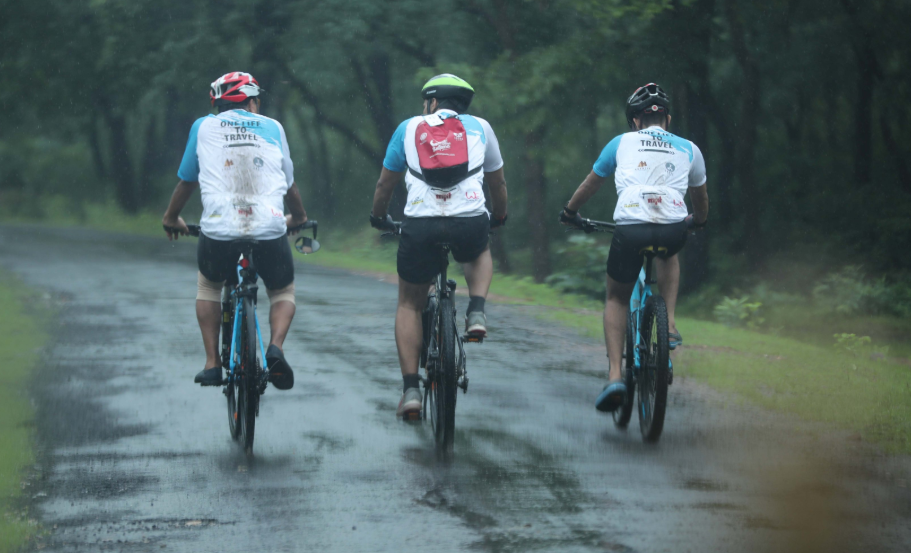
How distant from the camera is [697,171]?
6.33 m

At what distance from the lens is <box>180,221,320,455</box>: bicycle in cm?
555

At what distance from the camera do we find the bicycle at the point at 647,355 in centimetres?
578

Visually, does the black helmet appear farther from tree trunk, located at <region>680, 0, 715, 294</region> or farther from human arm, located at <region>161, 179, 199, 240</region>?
tree trunk, located at <region>680, 0, 715, 294</region>

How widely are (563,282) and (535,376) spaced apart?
9432 millimetres

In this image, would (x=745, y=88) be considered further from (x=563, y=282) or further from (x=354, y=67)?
(x=354, y=67)

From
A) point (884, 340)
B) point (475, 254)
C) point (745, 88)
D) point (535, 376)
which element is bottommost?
point (884, 340)

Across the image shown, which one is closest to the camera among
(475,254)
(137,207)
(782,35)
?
(475,254)

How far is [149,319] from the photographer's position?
1109 centimetres

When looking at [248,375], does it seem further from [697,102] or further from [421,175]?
[697,102]

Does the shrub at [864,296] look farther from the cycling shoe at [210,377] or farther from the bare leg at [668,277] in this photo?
the cycling shoe at [210,377]

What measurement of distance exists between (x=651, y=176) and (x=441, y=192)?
1243mm

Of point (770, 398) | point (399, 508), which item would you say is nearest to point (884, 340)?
point (770, 398)

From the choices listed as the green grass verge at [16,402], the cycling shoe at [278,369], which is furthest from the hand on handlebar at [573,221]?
the green grass verge at [16,402]

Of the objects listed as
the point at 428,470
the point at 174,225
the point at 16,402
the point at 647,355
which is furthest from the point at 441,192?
the point at 16,402
